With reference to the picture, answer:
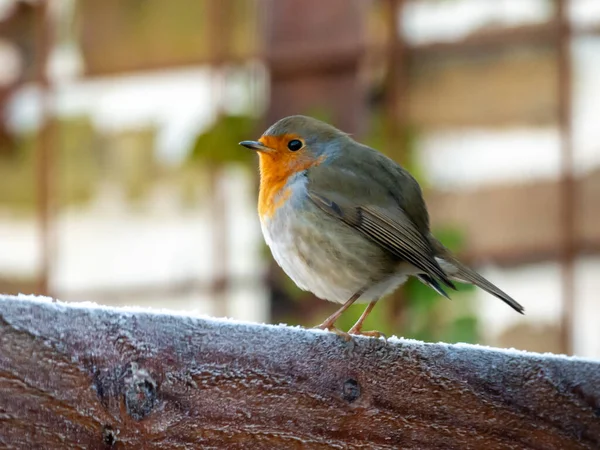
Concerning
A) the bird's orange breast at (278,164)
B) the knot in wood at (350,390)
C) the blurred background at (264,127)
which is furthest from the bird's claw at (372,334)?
the blurred background at (264,127)

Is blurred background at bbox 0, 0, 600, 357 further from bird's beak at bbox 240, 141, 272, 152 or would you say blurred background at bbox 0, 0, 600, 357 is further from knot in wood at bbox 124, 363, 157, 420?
knot in wood at bbox 124, 363, 157, 420

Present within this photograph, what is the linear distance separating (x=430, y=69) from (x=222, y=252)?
1282 mm

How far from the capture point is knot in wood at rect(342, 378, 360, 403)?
1271mm

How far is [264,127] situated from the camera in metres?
4.61

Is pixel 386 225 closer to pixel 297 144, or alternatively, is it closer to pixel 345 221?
pixel 345 221

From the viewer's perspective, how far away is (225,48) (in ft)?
15.8

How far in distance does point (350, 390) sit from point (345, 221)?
45.2 inches

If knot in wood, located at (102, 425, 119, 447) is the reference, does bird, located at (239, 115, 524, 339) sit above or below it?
above

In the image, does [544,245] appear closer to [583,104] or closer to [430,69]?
[583,104]

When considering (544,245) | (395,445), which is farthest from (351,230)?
(544,245)

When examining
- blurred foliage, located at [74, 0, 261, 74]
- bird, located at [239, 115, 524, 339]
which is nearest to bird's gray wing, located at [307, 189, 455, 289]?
bird, located at [239, 115, 524, 339]

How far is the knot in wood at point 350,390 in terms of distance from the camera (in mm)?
1271

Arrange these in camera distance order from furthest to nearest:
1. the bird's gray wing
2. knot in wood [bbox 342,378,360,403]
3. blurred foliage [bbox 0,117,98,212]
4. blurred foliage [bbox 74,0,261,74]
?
blurred foliage [bbox 0,117,98,212], blurred foliage [bbox 74,0,261,74], the bird's gray wing, knot in wood [bbox 342,378,360,403]

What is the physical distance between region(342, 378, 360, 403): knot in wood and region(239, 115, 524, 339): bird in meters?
0.98
